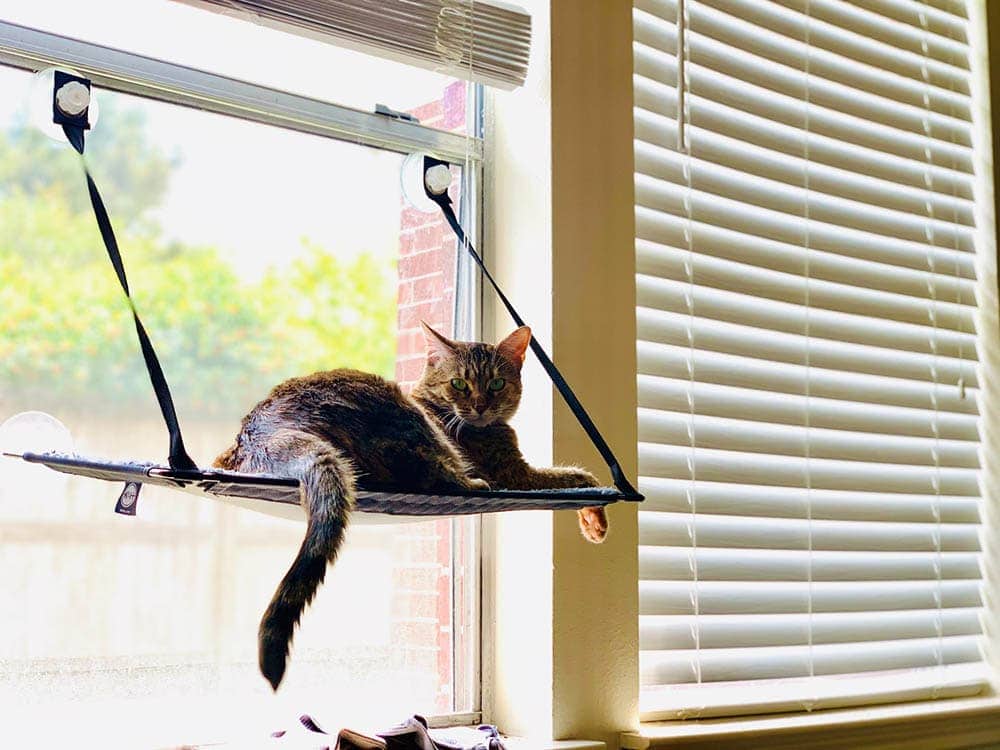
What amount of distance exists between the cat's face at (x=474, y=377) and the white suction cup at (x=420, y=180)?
0.18 m

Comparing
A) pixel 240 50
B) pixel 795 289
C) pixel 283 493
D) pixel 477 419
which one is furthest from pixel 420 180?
pixel 795 289

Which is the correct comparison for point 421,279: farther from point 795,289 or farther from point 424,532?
point 795,289

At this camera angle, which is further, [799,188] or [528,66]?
[799,188]

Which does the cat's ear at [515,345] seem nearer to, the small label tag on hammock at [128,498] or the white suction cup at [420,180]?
the white suction cup at [420,180]

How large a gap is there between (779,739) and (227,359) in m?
1.17

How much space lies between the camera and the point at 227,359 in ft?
5.34

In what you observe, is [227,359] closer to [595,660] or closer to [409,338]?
[409,338]

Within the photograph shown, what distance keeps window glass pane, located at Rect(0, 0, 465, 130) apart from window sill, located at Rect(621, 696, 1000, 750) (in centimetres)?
109

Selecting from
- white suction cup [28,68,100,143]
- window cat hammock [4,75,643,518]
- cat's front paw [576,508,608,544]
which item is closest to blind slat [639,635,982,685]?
cat's front paw [576,508,608,544]

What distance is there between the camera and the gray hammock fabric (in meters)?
1.02

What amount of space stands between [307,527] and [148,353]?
0.80ft

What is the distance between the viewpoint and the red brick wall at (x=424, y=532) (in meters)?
1.79

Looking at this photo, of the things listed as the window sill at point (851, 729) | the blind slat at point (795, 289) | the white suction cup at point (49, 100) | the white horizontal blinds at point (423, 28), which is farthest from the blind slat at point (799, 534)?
the white suction cup at point (49, 100)

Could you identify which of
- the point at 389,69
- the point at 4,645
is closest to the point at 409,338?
the point at 389,69
